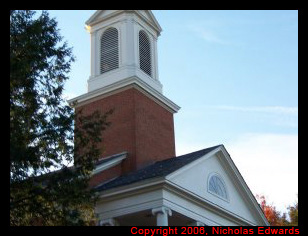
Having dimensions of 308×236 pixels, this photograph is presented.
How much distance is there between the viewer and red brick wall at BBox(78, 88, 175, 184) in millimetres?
24453

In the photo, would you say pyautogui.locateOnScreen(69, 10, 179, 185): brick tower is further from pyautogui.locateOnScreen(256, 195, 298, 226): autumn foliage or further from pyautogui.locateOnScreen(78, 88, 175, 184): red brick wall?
pyautogui.locateOnScreen(256, 195, 298, 226): autumn foliage

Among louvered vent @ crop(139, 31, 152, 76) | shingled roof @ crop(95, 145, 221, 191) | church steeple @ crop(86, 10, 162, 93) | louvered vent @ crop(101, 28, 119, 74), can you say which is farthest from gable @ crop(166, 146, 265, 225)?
louvered vent @ crop(101, 28, 119, 74)

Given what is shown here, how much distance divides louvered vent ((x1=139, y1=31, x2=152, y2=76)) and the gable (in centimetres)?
676

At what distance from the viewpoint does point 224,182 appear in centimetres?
2345

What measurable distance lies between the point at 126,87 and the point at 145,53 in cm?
293

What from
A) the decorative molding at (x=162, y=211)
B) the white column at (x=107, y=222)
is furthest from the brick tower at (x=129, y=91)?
the decorative molding at (x=162, y=211)

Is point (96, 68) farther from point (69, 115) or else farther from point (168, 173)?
point (69, 115)

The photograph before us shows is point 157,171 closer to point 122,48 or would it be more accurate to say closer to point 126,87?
point 126,87

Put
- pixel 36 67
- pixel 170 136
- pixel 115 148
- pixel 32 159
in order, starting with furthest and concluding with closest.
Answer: pixel 170 136
pixel 115 148
pixel 36 67
pixel 32 159
